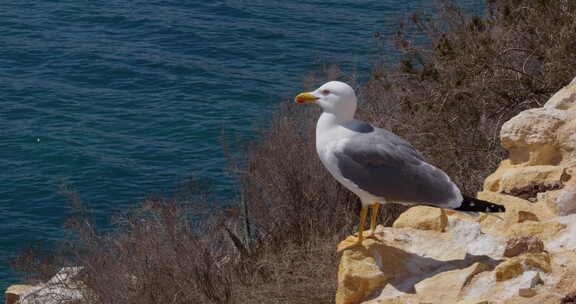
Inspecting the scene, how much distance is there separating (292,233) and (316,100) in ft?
14.7

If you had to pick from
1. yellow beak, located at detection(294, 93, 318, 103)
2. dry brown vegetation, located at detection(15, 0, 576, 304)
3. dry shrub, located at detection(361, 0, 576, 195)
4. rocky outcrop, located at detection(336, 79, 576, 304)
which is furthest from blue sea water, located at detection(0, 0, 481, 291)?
yellow beak, located at detection(294, 93, 318, 103)

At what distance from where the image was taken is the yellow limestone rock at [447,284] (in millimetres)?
6086

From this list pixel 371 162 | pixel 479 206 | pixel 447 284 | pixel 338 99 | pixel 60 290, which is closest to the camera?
pixel 447 284

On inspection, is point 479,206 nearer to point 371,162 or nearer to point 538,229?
point 538,229

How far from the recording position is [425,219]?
7.37 metres

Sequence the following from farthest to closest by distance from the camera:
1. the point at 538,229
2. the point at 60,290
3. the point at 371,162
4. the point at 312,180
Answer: the point at 312,180 < the point at 60,290 < the point at 371,162 < the point at 538,229

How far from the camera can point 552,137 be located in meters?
8.17

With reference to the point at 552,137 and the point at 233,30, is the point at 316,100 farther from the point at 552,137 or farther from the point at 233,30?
the point at 233,30

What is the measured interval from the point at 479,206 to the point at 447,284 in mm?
685

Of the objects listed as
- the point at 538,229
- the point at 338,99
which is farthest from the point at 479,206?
the point at 338,99

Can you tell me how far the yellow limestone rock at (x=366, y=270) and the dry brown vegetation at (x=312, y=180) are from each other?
1611 millimetres

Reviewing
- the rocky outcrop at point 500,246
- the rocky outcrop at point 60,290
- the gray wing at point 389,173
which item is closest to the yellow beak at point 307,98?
the gray wing at point 389,173

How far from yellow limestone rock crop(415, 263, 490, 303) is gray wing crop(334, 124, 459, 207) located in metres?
0.69

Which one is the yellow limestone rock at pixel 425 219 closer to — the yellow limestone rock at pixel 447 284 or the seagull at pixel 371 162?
the seagull at pixel 371 162
